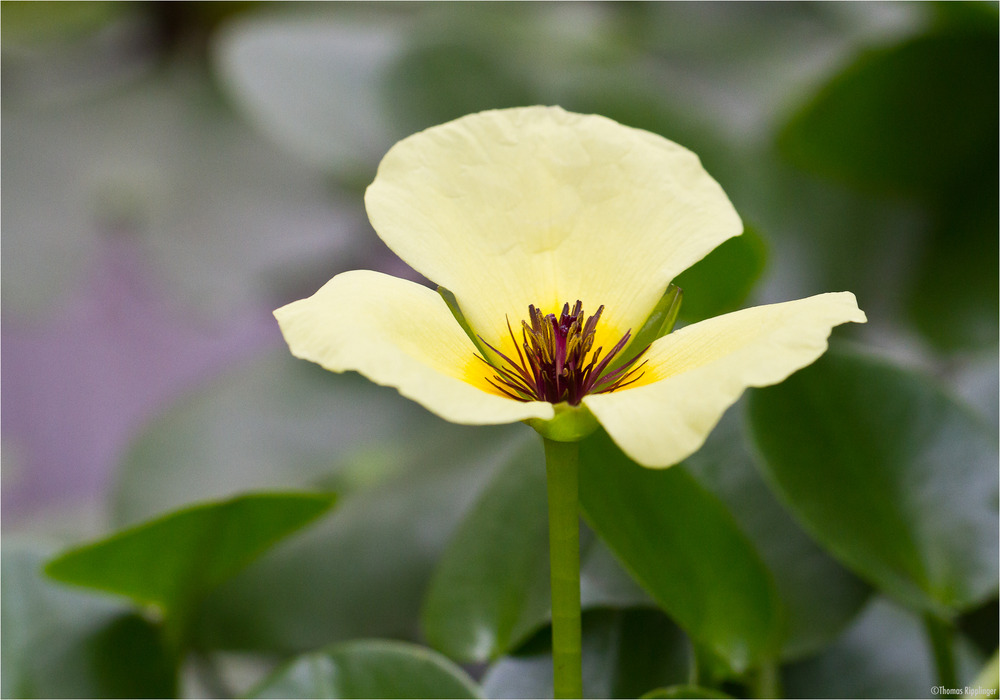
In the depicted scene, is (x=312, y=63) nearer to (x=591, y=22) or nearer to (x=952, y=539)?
(x=591, y=22)

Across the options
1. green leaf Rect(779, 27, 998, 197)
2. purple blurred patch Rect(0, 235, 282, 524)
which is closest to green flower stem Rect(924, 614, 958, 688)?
green leaf Rect(779, 27, 998, 197)

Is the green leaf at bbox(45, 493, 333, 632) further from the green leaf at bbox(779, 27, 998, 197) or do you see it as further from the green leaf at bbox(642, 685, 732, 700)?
the green leaf at bbox(779, 27, 998, 197)

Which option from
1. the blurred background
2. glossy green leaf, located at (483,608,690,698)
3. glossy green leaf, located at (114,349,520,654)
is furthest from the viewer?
the blurred background

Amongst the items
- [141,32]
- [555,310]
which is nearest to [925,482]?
[555,310]

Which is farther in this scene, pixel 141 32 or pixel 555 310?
pixel 141 32

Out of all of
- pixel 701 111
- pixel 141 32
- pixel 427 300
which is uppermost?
pixel 141 32

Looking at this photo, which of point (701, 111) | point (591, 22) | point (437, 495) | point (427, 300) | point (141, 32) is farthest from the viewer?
point (141, 32)

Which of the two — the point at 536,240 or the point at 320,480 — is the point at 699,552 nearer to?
the point at 536,240
